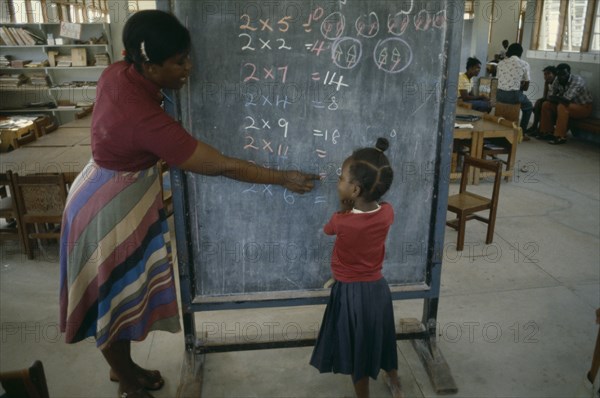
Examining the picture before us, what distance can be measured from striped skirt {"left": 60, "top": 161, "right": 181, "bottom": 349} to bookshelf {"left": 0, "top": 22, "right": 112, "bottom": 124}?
6711mm

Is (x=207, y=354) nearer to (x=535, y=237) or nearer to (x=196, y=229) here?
(x=196, y=229)

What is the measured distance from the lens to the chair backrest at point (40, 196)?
3475 millimetres

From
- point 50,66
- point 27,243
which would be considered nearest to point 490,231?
point 27,243

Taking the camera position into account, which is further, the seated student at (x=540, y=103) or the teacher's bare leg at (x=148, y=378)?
the seated student at (x=540, y=103)

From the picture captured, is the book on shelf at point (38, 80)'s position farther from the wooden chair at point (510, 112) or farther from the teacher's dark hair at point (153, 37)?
the teacher's dark hair at point (153, 37)

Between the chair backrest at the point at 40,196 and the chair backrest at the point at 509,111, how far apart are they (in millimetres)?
5169

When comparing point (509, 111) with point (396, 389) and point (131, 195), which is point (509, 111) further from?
point (131, 195)

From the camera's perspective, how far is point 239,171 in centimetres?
177

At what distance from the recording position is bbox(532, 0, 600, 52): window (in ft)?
27.5

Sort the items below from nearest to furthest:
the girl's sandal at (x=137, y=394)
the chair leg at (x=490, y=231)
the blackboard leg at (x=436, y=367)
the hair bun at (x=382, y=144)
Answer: the hair bun at (x=382, y=144), the girl's sandal at (x=137, y=394), the blackboard leg at (x=436, y=367), the chair leg at (x=490, y=231)

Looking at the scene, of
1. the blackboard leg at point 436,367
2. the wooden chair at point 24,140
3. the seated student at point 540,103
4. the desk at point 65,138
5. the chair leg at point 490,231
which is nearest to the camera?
the blackboard leg at point 436,367

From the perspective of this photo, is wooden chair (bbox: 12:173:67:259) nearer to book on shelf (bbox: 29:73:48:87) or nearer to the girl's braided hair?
the girl's braided hair

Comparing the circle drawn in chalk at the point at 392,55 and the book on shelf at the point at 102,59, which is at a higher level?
the book on shelf at the point at 102,59

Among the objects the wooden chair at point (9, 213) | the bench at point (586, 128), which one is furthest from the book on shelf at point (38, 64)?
the bench at point (586, 128)
